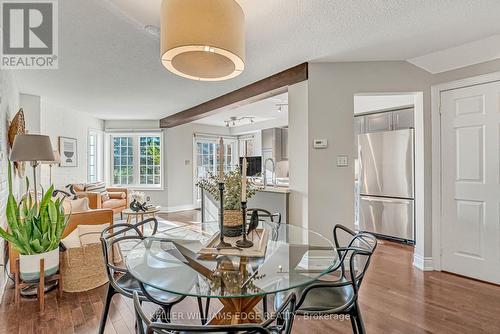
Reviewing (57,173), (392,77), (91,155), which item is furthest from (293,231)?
(91,155)

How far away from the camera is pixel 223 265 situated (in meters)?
1.45

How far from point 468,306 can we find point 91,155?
7247 millimetres

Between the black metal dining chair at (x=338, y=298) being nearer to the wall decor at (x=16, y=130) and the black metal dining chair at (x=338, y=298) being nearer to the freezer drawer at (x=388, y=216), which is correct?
the freezer drawer at (x=388, y=216)

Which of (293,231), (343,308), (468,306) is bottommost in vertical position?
(468,306)

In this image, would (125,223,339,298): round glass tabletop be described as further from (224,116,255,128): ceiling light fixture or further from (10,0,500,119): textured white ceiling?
(224,116,255,128): ceiling light fixture

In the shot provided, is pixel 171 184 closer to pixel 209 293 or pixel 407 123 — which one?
pixel 407 123

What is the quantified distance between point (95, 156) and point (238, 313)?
653 centimetres

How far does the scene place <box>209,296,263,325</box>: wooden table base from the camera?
140cm

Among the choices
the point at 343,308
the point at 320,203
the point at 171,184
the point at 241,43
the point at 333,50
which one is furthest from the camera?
the point at 171,184

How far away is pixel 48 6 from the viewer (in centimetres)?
200

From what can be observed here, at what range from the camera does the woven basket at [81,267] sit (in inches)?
99.0

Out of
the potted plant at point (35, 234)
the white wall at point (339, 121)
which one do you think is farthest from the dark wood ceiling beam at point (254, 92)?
the potted plant at point (35, 234)

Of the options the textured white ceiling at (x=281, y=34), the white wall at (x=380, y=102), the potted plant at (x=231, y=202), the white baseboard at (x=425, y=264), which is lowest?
the white baseboard at (x=425, y=264)

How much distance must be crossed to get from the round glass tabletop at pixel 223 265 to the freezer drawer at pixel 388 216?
252 centimetres
